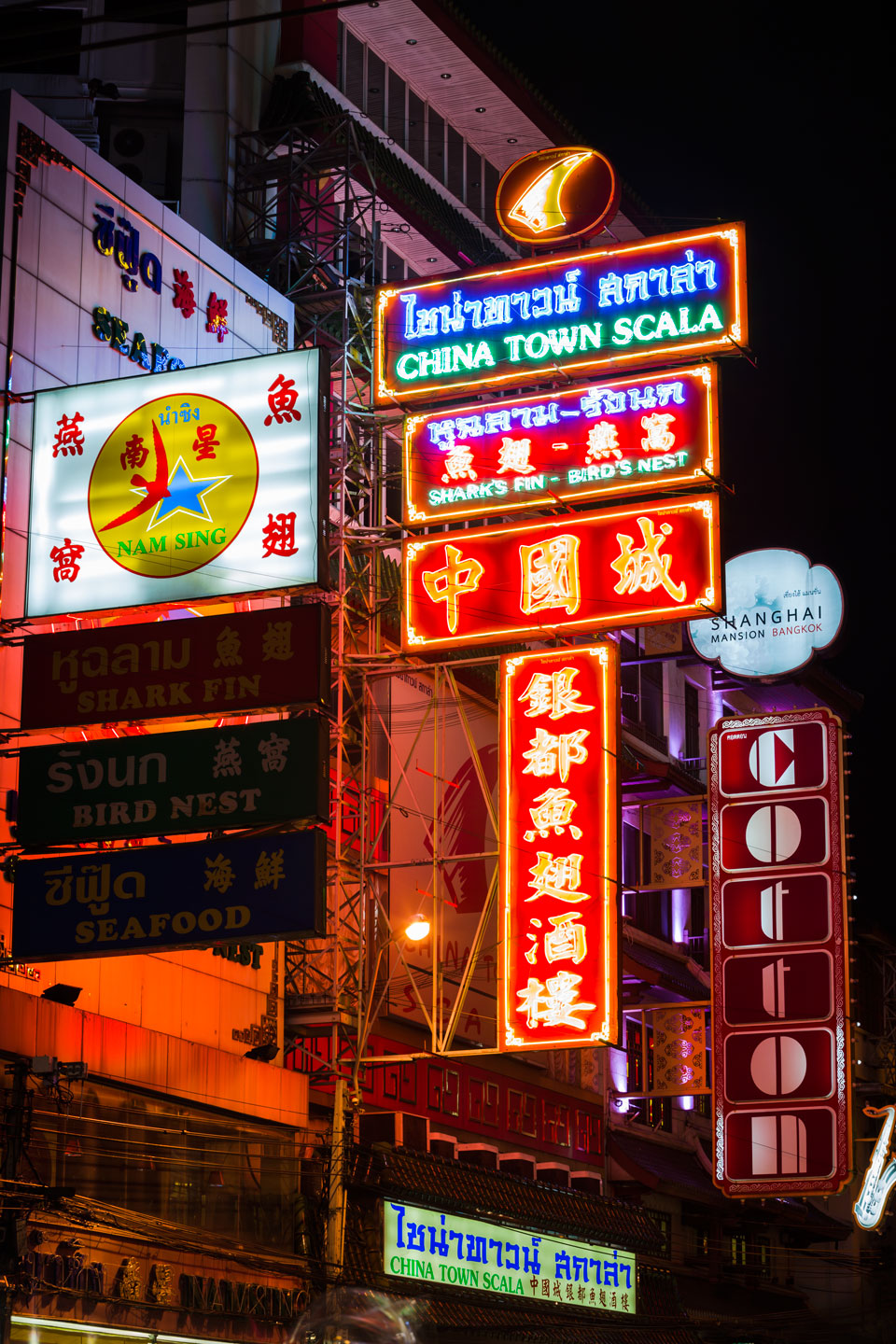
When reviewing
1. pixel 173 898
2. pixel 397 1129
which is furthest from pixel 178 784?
pixel 397 1129

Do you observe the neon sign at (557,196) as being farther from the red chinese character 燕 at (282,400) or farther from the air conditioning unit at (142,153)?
the air conditioning unit at (142,153)

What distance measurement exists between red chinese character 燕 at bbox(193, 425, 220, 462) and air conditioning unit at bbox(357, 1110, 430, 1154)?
1016cm

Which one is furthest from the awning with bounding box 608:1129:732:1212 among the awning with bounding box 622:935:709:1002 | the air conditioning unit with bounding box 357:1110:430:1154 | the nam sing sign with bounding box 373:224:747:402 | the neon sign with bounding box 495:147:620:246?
the neon sign with bounding box 495:147:620:246

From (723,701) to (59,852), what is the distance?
102ft

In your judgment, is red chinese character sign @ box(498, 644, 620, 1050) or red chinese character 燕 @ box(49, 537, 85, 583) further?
red chinese character sign @ box(498, 644, 620, 1050)

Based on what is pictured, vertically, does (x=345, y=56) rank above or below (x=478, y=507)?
above

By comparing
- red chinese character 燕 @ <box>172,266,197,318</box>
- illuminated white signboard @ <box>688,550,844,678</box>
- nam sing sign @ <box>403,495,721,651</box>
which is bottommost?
nam sing sign @ <box>403,495,721,651</box>

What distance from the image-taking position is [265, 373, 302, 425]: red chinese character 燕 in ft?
67.6

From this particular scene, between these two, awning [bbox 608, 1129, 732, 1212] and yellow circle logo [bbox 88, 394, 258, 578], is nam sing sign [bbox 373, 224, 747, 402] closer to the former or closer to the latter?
yellow circle logo [bbox 88, 394, 258, 578]

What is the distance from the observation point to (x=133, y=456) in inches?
818

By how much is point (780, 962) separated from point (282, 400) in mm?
15282

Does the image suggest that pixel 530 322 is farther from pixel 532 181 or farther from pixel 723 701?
pixel 723 701

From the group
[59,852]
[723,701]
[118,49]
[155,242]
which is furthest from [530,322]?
[723,701]

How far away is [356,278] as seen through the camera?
28.3 meters
